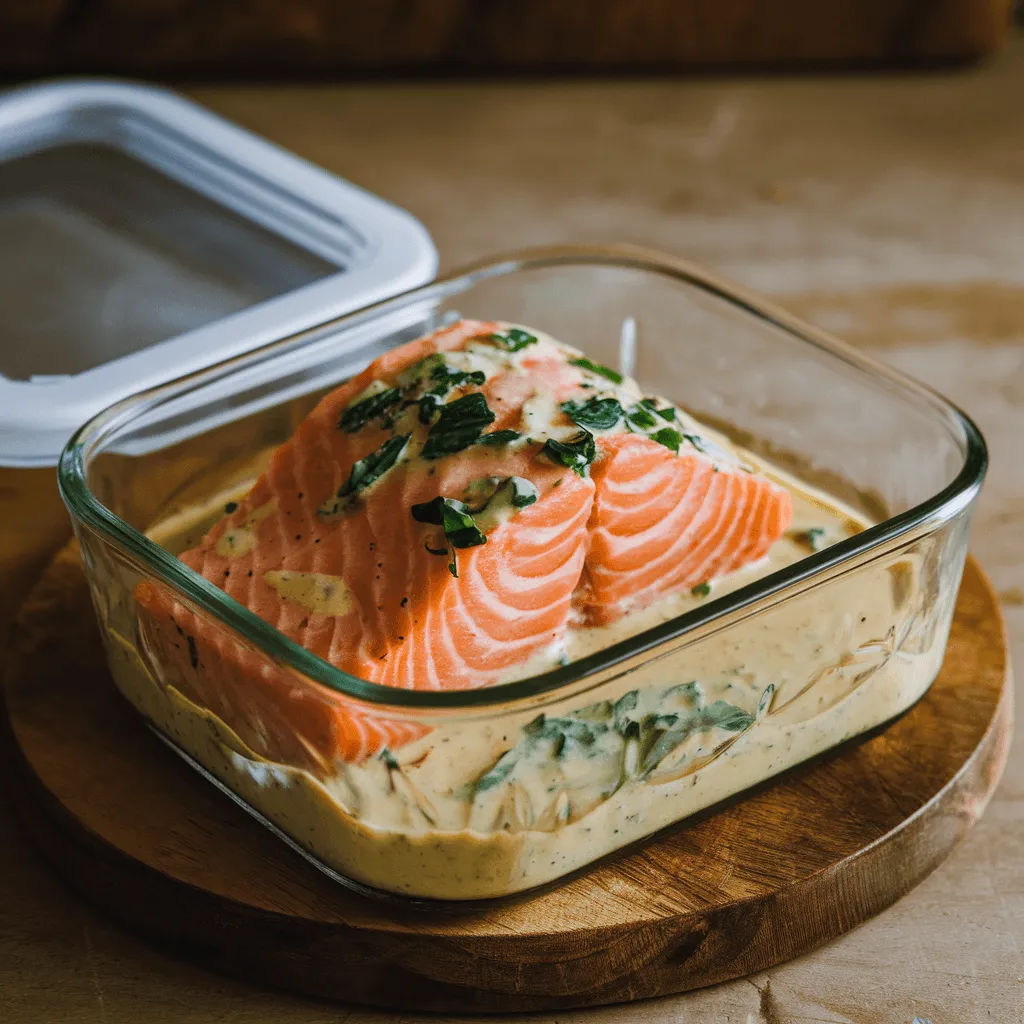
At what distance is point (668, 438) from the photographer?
1.25 metres

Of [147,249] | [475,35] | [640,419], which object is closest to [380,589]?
[640,419]

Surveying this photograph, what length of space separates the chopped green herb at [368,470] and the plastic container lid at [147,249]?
34 centimetres

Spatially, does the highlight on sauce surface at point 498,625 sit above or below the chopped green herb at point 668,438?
below

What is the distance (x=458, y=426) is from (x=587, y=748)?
0.31 meters

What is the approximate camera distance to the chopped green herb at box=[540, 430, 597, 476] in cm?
118

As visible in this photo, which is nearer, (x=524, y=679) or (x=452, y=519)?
(x=524, y=679)

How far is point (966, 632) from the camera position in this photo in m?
1.40

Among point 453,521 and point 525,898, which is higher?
point 453,521

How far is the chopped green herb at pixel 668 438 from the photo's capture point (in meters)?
1.25

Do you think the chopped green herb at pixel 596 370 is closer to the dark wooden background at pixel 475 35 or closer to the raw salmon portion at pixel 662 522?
the raw salmon portion at pixel 662 522

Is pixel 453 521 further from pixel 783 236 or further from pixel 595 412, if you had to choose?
pixel 783 236

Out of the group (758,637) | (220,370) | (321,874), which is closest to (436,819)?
(321,874)

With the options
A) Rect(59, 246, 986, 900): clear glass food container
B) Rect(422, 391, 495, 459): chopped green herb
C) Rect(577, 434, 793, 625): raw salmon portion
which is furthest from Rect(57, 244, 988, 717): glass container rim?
→ Rect(422, 391, 495, 459): chopped green herb

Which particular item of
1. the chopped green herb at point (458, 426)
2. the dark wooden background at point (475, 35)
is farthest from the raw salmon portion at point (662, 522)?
the dark wooden background at point (475, 35)
